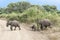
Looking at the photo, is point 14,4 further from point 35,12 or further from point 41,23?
point 41,23

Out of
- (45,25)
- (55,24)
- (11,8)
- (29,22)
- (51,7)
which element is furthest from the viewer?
(11,8)

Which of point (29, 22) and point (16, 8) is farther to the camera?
point (16, 8)

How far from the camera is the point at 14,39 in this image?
19.7m

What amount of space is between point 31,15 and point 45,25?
11.7 meters

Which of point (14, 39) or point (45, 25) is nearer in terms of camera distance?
point (14, 39)

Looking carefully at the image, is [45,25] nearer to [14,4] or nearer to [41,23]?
[41,23]

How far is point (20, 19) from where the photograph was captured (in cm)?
4144

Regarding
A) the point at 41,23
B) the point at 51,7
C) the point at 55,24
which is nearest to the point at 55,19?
the point at 55,24

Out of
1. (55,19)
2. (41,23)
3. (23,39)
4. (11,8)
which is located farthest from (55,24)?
(11,8)

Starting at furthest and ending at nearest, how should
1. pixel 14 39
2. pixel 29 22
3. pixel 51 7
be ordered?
1. pixel 51 7
2. pixel 29 22
3. pixel 14 39

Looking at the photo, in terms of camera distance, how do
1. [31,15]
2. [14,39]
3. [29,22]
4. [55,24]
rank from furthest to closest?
[31,15] → [29,22] → [55,24] → [14,39]

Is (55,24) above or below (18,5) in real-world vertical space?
below

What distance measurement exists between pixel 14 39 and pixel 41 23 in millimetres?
8380

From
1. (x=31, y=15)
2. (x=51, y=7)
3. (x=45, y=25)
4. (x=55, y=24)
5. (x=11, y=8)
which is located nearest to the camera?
(x=45, y=25)
